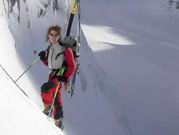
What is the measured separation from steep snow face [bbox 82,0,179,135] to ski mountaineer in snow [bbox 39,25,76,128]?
6.28m

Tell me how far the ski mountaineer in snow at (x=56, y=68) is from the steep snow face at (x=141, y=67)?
6280 mm

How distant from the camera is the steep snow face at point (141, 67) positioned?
55.5ft

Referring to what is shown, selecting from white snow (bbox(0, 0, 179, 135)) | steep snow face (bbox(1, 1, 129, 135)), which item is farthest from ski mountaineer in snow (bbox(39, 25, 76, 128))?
steep snow face (bbox(1, 1, 129, 135))

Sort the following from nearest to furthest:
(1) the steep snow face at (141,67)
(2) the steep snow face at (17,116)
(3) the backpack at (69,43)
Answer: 1. (2) the steep snow face at (17,116)
2. (3) the backpack at (69,43)
3. (1) the steep snow face at (141,67)

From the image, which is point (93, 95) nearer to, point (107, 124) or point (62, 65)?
point (107, 124)

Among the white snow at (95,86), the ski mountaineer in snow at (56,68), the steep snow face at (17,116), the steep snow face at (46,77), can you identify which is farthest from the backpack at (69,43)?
the steep snow face at (17,116)

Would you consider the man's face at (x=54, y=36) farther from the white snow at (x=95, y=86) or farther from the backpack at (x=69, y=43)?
the white snow at (x=95, y=86)

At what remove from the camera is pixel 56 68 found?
9367 millimetres

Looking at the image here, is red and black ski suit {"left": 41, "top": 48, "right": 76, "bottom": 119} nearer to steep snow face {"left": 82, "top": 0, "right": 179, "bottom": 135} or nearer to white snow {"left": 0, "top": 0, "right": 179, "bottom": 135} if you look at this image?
white snow {"left": 0, "top": 0, "right": 179, "bottom": 135}

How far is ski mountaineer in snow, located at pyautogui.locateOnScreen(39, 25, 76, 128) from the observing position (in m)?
9.14

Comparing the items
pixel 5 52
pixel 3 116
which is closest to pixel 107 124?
pixel 5 52

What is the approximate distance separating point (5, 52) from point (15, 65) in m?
0.37

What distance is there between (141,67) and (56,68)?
12904 millimetres

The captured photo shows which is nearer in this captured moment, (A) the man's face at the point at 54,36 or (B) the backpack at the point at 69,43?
(A) the man's face at the point at 54,36
